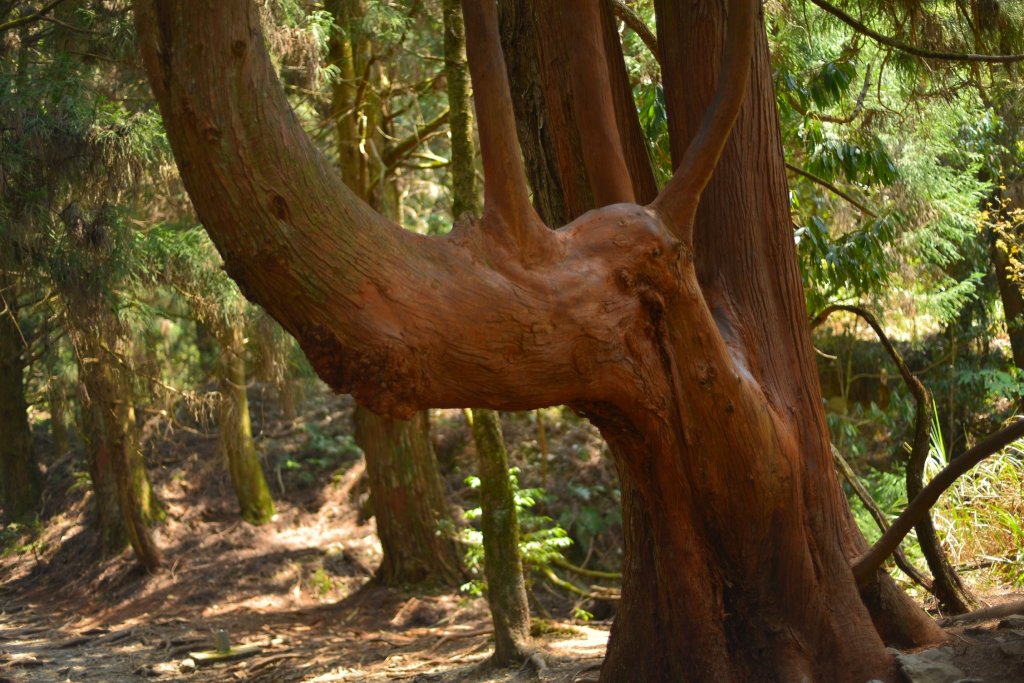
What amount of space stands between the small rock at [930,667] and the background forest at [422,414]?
1.05 meters

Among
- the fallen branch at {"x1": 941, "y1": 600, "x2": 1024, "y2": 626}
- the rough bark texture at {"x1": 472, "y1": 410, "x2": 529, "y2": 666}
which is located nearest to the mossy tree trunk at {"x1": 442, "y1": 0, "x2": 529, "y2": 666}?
the rough bark texture at {"x1": 472, "y1": 410, "x2": 529, "y2": 666}

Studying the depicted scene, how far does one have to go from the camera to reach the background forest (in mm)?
6988

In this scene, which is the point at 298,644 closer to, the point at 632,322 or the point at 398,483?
the point at 398,483

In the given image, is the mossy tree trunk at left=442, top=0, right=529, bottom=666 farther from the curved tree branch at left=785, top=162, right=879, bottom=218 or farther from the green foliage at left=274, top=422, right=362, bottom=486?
the green foliage at left=274, top=422, right=362, bottom=486

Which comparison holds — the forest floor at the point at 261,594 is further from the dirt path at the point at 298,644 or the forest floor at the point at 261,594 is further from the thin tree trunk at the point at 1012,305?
the thin tree trunk at the point at 1012,305

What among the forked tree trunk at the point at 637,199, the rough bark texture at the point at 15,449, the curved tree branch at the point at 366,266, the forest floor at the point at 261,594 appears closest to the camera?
the curved tree branch at the point at 366,266

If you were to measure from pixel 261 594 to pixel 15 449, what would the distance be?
5170 millimetres

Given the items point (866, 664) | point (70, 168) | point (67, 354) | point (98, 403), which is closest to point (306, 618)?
point (98, 403)

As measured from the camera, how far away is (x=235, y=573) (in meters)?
11.4

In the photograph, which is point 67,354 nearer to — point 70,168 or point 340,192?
point 70,168

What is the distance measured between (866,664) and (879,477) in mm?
8691

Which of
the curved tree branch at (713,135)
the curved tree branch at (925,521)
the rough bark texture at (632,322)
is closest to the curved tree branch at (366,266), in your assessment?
the rough bark texture at (632,322)

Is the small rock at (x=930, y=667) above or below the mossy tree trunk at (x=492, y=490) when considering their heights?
below

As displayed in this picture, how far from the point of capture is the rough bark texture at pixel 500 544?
6391 millimetres
